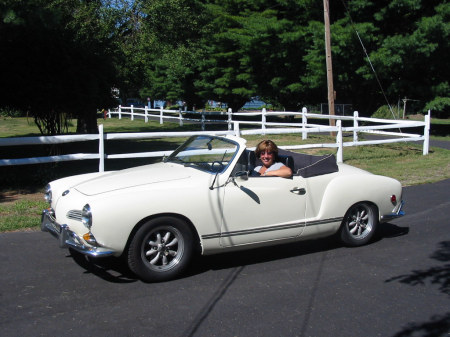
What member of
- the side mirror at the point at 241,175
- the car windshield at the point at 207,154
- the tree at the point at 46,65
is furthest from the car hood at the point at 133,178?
the tree at the point at 46,65

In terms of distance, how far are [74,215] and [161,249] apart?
3.01 ft

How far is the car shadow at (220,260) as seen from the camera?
5.60 m

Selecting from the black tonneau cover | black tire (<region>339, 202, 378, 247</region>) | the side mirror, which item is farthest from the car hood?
black tire (<region>339, 202, 378, 247</region>)

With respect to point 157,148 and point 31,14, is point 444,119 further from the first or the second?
point 31,14

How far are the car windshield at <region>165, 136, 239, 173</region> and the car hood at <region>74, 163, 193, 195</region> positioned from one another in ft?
0.67

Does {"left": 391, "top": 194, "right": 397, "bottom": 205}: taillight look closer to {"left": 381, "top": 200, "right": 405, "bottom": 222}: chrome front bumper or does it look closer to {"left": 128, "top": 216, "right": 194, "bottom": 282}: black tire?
{"left": 381, "top": 200, "right": 405, "bottom": 222}: chrome front bumper

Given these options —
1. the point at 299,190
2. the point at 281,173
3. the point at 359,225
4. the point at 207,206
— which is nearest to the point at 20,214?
the point at 207,206

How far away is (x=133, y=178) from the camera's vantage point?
224 inches

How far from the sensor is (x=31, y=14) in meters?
12.5

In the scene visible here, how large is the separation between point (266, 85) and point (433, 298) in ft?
92.6

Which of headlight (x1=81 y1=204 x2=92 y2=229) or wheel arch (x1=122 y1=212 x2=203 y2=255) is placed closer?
headlight (x1=81 y1=204 x2=92 y2=229)

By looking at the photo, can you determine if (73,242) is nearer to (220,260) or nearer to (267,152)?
(220,260)

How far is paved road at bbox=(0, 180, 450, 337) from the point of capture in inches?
170

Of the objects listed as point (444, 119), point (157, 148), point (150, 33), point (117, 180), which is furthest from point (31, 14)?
point (444, 119)
